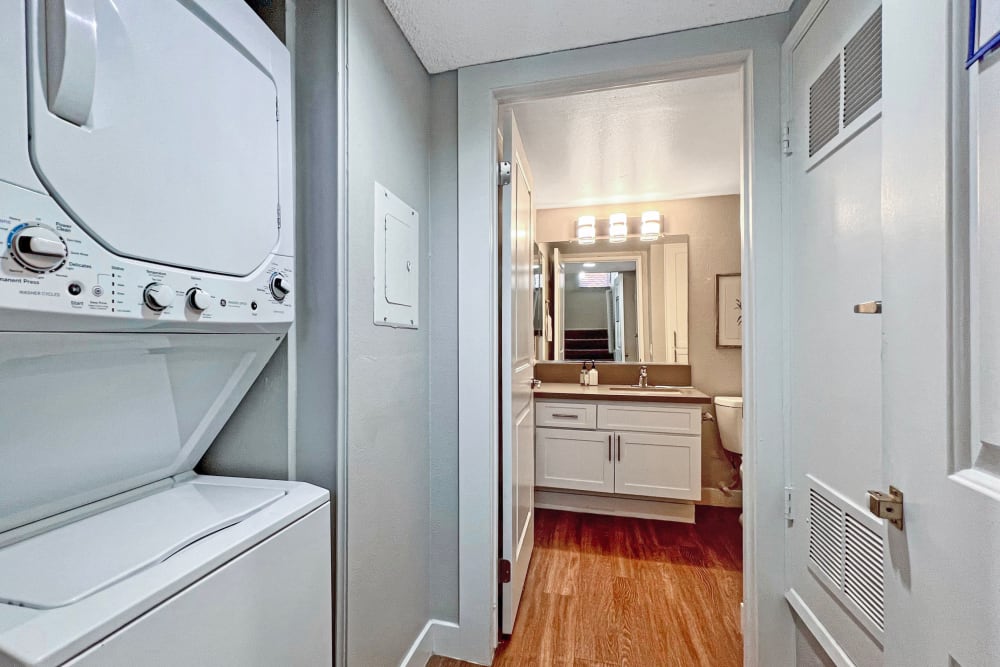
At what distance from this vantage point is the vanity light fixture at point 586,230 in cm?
340

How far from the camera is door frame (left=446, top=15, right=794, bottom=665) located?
54.7 inches

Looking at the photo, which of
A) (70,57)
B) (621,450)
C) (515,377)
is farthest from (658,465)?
(70,57)

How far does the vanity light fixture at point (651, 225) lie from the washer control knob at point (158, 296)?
317 centimetres

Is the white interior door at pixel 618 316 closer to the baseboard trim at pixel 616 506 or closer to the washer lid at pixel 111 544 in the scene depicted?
the baseboard trim at pixel 616 506

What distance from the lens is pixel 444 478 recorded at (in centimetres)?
163

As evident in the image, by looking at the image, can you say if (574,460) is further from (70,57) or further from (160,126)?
(70,57)

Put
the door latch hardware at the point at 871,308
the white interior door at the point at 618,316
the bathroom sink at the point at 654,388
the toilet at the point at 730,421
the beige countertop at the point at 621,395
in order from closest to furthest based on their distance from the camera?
the door latch hardware at the point at 871,308
the beige countertop at the point at 621,395
the toilet at the point at 730,421
the bathroom sink at the point at 654,388
the white interior door at the point at 618,316

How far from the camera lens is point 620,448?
2838 mm

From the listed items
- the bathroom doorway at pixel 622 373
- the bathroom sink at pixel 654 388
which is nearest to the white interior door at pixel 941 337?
the bathroom doorway at pixel 622 373

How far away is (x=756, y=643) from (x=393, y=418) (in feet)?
4.65

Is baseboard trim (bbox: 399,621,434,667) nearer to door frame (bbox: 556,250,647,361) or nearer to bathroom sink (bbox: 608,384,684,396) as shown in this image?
bathroom sink (bbox: 608,384,684,396)

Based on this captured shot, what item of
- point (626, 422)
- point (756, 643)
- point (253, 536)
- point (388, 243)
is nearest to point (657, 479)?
point (626, 422)

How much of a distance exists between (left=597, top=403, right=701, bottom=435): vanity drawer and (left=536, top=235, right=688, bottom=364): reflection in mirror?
0.61m

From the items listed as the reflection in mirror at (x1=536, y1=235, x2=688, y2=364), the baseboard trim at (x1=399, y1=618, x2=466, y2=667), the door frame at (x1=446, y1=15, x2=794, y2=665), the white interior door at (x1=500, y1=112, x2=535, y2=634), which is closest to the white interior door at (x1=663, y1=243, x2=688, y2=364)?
the reflection in mirror at (x1=536, y1=235, x2=688, y2=364)
